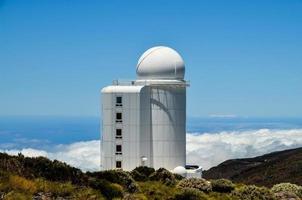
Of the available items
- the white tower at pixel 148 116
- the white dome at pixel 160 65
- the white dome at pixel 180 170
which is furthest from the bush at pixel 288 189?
the white dome at pixel 160 65

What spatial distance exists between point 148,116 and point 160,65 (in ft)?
11.4

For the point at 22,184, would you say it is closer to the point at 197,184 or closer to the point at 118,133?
the point at 197,184

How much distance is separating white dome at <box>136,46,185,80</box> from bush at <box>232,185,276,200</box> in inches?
504

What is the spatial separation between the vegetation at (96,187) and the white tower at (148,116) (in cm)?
695

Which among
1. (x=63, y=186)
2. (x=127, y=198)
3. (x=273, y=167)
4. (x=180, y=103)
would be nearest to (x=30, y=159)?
(x=63, y=186)

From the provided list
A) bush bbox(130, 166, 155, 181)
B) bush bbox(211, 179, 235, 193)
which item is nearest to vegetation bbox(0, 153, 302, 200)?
bush bbox(211, 179, 235, 193)

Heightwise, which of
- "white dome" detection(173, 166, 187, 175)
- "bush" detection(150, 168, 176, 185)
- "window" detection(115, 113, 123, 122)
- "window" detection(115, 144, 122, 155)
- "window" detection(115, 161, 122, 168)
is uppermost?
"window" detection(115, 113, 123, 122)

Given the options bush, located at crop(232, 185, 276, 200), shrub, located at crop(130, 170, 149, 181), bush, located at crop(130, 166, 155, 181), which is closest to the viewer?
bush, located at crop(232, 185, 276, 200)

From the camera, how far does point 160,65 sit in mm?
38250

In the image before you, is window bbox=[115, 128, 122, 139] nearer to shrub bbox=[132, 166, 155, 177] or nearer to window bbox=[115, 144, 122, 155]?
window bbox=[115, 144, 122, 155]

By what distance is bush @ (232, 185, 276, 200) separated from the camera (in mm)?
26617

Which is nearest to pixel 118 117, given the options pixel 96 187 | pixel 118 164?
pixel 118 164

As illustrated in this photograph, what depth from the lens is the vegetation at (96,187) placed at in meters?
18.2

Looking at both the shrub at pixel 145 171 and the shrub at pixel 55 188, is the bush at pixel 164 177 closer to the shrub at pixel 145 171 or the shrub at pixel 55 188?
the shrub at pixel 145 171
